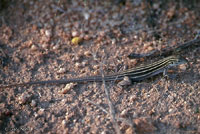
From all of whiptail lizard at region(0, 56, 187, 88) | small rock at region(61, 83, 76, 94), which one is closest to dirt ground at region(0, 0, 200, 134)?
small rock at region(61, 83, 76, 94)

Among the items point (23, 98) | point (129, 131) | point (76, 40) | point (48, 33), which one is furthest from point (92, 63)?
point (129, 131)

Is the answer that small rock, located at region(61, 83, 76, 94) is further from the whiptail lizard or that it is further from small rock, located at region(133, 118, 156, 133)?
small rock, located at region(133, 118, 156, 133)

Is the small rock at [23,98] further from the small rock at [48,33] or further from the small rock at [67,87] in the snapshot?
the small rock at [48,33]

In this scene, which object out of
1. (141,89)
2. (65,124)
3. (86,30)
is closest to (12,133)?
(65,124)

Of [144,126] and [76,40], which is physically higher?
[76,40]

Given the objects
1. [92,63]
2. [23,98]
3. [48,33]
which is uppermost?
[48,33]

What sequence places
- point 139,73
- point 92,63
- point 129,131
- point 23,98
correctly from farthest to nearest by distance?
1. point 92,63
2. point 139,73
3. point 23,98
4. point 129,131

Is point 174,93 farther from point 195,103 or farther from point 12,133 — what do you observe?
point 12,133

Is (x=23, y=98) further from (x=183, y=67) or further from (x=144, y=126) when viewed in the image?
(x=183, y=67)
